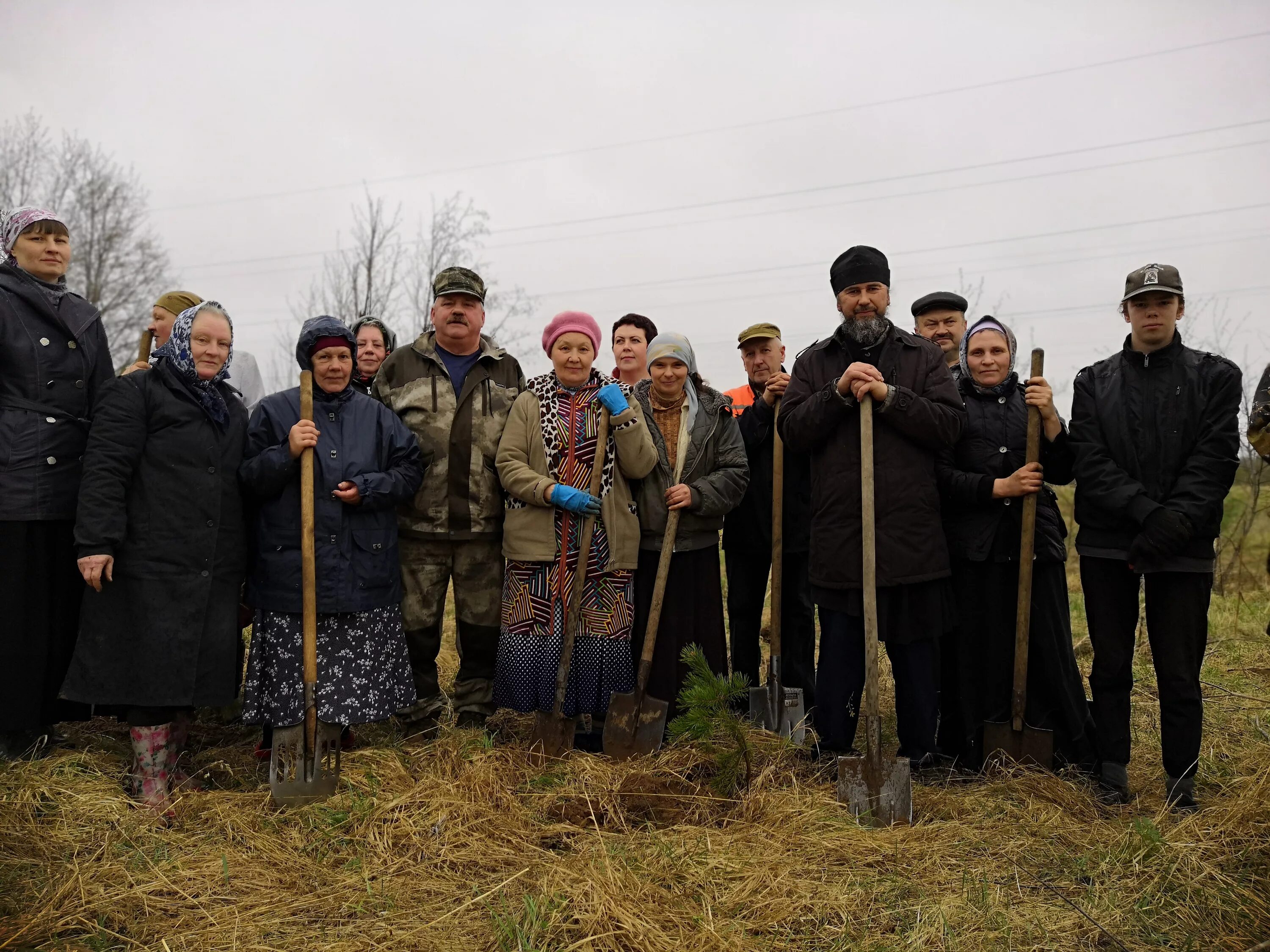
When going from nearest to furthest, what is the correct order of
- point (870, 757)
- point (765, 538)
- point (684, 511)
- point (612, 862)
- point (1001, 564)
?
point (612, 862) < point (870, 757) < point (1001, 564) < point (684, 511) < point (765, 538)

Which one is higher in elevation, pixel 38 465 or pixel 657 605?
pixel 38 465

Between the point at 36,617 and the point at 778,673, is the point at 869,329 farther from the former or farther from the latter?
the point at 36,617

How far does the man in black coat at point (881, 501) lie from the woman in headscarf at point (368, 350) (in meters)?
2.39

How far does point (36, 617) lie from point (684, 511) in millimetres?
2769

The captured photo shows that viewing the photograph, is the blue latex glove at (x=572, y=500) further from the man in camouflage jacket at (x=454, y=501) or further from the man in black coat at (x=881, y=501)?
the man in black coat at (x=881, y=501)

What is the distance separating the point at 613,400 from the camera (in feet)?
13.6

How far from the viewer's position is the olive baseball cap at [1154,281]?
3684 mm

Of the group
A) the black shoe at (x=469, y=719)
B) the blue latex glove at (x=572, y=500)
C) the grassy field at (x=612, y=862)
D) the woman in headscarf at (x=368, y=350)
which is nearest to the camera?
the grassy field at (x=612, y=862)

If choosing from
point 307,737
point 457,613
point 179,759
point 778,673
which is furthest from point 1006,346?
point 179,759

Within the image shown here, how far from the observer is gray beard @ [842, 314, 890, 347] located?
401cm

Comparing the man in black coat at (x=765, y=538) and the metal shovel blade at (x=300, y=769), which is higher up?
the man in black coat at (x=765, y=538)

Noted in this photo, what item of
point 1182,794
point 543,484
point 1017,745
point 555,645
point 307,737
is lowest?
point 1182,794

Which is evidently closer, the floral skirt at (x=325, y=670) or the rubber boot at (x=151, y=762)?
the rubber boot at (x=151, y=762)

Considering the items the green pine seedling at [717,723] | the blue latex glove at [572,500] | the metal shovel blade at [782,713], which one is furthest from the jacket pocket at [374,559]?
the metal shovel blade at [782,713]
